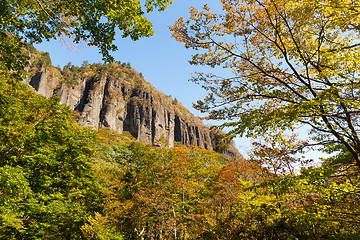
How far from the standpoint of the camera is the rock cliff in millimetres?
70062

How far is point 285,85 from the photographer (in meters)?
5.12

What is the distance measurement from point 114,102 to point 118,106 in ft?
8.35

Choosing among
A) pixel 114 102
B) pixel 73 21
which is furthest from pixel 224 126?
pixel 114 102

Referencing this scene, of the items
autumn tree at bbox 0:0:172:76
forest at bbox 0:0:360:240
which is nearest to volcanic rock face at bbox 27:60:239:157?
forest at bbox 0:0:360:240

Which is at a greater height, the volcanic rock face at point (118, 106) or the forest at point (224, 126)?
the volcanic rock face at point (118, 106)

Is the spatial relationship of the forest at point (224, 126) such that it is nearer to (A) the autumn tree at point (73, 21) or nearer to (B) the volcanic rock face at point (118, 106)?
(A) the autumn tree at point (73, 21)

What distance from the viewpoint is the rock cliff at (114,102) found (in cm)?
7006

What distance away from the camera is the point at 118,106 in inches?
3263

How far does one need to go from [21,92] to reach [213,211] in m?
13.1

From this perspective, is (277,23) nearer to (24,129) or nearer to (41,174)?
(24,129)

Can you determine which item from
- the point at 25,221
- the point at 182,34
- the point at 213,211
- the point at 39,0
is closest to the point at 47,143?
the point at 25,221

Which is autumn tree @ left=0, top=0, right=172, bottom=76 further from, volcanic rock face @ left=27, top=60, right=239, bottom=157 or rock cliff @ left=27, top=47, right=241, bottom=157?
rock cliff @ left=27, top=47, right=241, bottom=157

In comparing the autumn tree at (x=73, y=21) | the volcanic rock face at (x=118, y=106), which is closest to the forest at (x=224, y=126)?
the autumn tree at (x=73, y=21)

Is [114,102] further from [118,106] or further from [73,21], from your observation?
[73,21]
